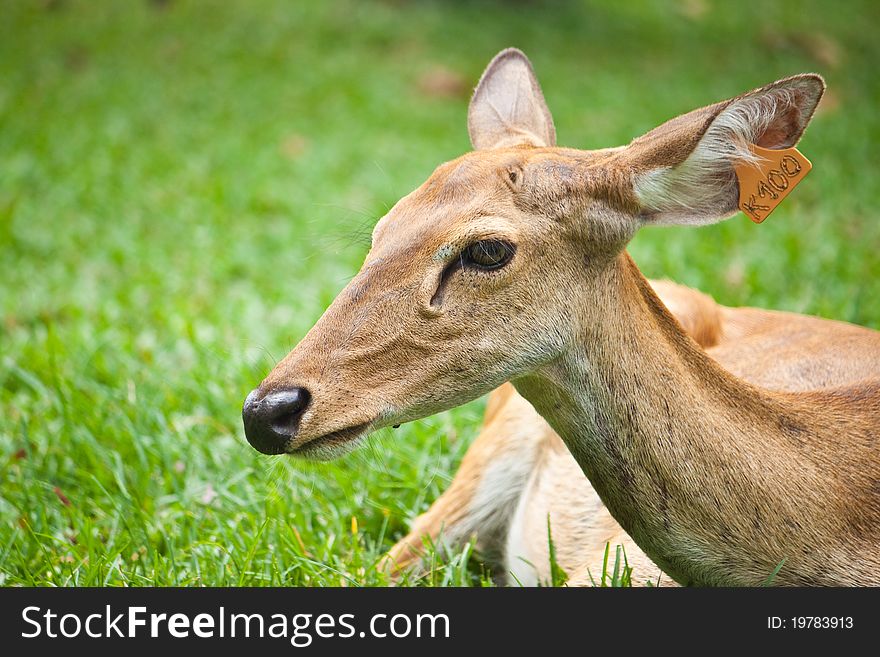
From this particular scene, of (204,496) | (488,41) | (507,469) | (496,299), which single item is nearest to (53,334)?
(204,496)

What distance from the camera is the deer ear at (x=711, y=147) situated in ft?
6.93

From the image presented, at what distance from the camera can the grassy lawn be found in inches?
136

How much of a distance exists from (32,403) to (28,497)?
93 centimetres

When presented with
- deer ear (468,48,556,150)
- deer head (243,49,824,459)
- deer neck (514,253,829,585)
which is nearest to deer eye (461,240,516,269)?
deer head (243,49,824,459)

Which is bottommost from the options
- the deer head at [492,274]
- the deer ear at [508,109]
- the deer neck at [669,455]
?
the deer neck at [669,455]

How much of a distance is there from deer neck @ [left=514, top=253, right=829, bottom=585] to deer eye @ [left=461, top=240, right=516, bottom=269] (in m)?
0.24

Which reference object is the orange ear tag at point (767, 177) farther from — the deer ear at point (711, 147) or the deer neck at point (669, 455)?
the deer neck at point (669, 455)

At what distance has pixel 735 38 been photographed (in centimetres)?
1277

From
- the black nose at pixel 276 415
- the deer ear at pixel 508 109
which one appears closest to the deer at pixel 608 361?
the black nose at pixel 276 415

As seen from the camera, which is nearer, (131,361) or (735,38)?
(131,361)

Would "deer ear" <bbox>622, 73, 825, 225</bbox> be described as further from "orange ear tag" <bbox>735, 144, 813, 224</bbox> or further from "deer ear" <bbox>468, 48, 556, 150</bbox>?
"deer ear" <bbox>468, 48, 556, 150</bbox>

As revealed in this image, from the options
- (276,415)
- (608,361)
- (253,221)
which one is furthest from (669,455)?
(253,221)

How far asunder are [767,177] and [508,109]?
90cm
